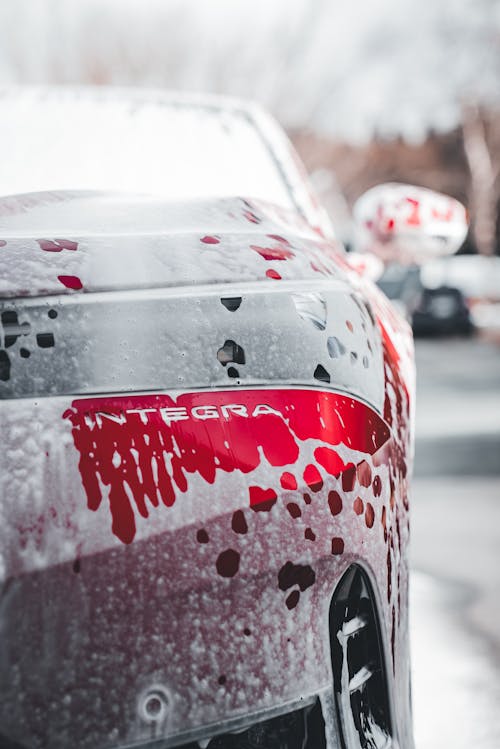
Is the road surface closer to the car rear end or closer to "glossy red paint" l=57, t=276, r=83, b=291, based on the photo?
the car rear end

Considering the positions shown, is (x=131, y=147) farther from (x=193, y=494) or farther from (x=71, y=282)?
(x=193, y=494)

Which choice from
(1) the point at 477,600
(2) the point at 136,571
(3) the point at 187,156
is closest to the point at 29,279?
(2) the point at 136,571

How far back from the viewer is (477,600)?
328cm

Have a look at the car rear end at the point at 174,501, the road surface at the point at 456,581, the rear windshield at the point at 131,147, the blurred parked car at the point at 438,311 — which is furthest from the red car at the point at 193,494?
the blurred parked car at the point at 438,311

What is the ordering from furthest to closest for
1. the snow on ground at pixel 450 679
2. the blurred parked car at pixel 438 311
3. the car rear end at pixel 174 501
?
the blurred parked car at pixel 438 311
the snow on ground at pixel 450 679
the car rear end at pixel 174 501

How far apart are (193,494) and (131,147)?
1471 millimetres

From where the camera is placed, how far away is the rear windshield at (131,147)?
7.73 ft

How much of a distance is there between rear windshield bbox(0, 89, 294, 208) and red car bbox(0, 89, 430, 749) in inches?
30.5

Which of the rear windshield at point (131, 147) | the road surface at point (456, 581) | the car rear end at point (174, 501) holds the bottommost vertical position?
the road surface at point (456, 581)

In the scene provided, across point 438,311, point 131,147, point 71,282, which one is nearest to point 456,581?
point 131,147

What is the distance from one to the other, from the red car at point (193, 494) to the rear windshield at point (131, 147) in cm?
78

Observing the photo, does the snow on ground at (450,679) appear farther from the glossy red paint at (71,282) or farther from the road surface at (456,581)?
the glossy red paint at (71,282)

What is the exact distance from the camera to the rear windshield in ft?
7.73

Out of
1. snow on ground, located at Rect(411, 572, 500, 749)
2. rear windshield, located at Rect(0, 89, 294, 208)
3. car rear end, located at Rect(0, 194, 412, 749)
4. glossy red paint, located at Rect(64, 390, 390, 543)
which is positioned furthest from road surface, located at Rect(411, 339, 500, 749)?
rear windshield, located at Rect(0, 89, 294, 208)
